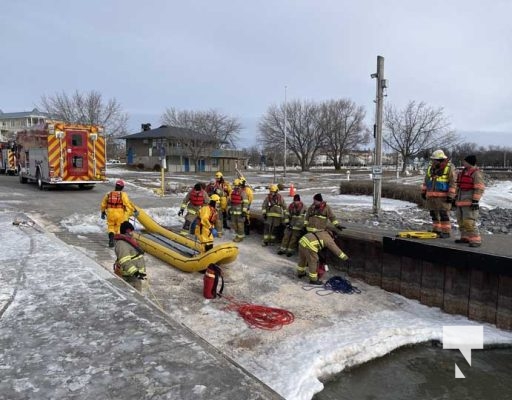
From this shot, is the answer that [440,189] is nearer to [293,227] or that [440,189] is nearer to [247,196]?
[293,227]

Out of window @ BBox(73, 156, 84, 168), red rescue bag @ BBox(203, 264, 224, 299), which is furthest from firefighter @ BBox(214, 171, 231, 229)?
window @ BBox(73, 156, 84, 168)

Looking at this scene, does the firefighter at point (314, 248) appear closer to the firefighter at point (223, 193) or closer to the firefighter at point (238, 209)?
the firefighter at point (238, 209)

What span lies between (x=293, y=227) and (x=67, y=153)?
38.5 feet

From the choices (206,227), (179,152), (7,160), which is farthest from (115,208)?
(179,152)

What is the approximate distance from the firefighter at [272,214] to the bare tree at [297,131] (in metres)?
49.9

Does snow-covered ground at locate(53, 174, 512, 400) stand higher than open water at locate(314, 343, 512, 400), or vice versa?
snow-covered ground at locate(53, 174, 512, 400)

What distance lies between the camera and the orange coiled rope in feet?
22.9

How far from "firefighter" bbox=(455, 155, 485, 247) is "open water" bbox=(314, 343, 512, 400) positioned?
2000mm

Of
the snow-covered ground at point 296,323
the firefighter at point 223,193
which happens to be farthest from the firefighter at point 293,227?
the firefighter at point 223,193

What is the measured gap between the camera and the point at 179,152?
51.1 meters

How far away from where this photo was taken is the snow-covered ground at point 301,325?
5.83 meters

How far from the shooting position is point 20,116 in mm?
113688

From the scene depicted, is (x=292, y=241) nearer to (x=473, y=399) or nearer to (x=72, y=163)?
(x=473, y=399)

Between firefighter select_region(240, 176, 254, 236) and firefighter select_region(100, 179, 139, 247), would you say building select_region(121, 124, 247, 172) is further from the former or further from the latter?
firefighter select_region(100, 179, 139, 247)
